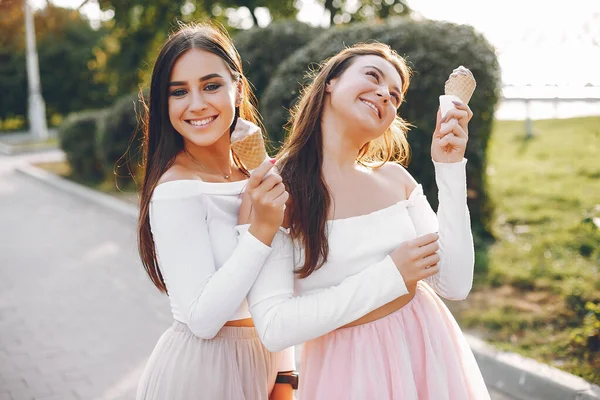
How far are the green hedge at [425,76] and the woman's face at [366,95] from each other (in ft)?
12.6

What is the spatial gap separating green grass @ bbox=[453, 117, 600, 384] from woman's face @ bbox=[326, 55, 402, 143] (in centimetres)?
246

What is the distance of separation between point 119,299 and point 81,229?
3.57m

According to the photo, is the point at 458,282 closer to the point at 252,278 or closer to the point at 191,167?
the point at 252,278

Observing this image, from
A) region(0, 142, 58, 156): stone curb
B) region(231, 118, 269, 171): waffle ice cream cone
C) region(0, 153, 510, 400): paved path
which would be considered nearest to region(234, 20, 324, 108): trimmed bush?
region(0, 153, 510, 400): paved path

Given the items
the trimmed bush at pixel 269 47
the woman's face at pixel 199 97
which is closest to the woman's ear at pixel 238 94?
the woman's face at pixel 199 97

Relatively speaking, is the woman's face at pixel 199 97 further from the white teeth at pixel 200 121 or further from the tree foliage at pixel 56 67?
the tree foliage at pixel 56 67

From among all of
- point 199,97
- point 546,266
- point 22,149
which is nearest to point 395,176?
point 199,97

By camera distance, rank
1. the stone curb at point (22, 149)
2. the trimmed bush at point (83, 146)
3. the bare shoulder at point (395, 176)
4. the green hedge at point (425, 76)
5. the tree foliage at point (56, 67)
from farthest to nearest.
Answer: the tree foliage at point (56, 67), the stone curb at point (22, 149), the trimmed bush at point (83, 146), the green hedge at point (425, 76), the bare shoulder at point (395, 176)

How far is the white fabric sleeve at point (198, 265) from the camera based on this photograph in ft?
5.94

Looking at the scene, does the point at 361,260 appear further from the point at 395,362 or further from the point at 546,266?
the point at 546,266

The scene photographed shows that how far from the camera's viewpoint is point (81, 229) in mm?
9289

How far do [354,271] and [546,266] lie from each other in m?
4.11

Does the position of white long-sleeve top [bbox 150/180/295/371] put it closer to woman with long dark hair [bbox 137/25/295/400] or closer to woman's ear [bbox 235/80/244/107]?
woman with long dark hair [bbox 137/25/295/400]

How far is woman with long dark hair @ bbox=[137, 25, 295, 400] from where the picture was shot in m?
1.83
